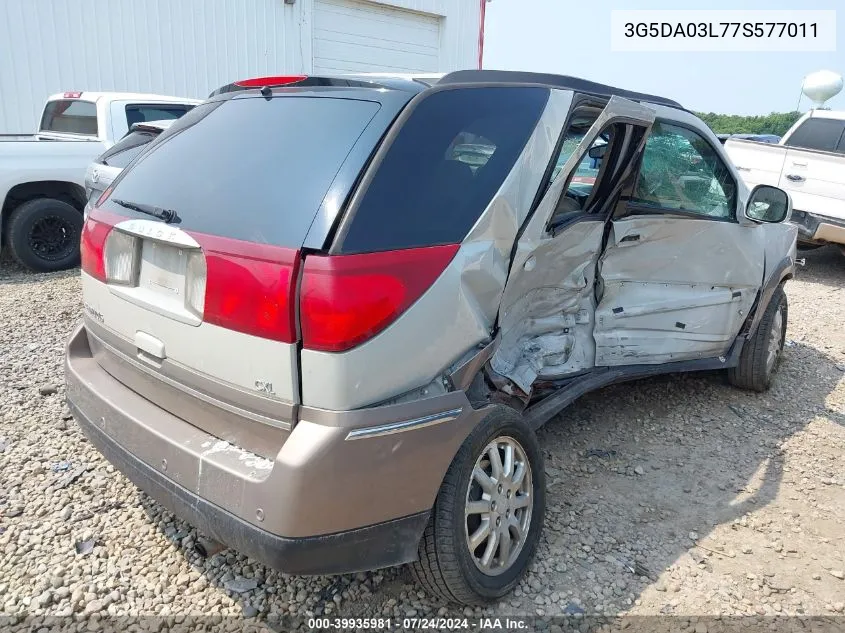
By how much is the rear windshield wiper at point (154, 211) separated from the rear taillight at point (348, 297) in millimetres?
626

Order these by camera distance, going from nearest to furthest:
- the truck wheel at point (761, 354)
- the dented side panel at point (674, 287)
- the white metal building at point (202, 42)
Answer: the dented side panel at point (674, 287) → the truck wheel at point (761, 354) → the white metal building at point (202, 42)

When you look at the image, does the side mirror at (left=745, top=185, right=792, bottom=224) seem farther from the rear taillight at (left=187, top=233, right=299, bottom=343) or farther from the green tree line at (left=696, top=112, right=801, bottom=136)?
the green tree line at (left=696, top=112, right=801, bottom=136)

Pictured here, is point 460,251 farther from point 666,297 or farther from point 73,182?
point 73,182

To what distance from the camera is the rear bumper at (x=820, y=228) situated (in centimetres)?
751

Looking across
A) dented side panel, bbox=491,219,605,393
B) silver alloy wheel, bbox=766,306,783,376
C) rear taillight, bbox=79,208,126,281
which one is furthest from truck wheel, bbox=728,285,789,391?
rear taillight, bbox=79,208,126,281

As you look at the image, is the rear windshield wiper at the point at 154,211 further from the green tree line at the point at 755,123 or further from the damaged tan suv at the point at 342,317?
the green tree line at the point at 755,123

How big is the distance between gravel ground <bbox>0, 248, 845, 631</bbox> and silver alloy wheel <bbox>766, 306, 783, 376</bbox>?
233 mm

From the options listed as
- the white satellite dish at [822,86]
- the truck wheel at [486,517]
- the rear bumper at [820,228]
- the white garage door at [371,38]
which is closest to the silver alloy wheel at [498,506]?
the truck wheel at [486,517]

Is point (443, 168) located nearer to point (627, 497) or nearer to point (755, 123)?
point (627, 497)

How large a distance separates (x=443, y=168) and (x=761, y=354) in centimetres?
303

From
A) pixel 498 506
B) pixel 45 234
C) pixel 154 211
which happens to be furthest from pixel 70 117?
pixel 498 506

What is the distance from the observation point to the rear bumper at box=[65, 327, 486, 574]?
5.99 feet

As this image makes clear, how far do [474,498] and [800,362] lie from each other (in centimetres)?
388

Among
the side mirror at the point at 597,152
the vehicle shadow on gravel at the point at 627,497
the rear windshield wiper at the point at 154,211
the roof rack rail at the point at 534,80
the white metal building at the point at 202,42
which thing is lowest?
the vehicle shadow on gravel at the point at 627,497
